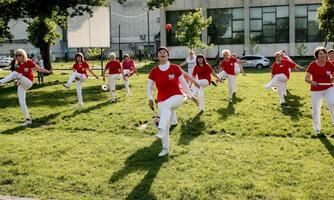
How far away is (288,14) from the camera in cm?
5725

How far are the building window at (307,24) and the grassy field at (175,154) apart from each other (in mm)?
44067

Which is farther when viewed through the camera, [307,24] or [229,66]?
[307,24]

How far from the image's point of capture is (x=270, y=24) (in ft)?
189

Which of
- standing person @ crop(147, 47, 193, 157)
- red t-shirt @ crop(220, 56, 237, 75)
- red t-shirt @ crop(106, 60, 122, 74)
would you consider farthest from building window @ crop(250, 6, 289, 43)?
standing person @ crop(147, 47, 193, 157)

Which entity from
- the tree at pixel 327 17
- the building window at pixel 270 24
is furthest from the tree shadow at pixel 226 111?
the building window at pixel 270 24

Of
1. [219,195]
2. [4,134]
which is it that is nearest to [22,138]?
[4,134]

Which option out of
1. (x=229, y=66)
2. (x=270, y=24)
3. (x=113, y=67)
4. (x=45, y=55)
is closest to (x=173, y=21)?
(x=270, y=24)

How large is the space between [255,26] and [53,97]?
42948 mm

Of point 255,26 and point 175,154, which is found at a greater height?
point 255,26

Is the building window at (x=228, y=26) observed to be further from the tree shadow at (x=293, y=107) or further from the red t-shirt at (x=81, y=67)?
the red t-shirt at (x=81, y=67)

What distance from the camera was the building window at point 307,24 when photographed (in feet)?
186

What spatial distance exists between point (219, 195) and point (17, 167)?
13.5 feet

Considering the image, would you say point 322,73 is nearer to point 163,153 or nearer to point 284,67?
point 163,153

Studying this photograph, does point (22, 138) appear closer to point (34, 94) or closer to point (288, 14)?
point (34, 94)
